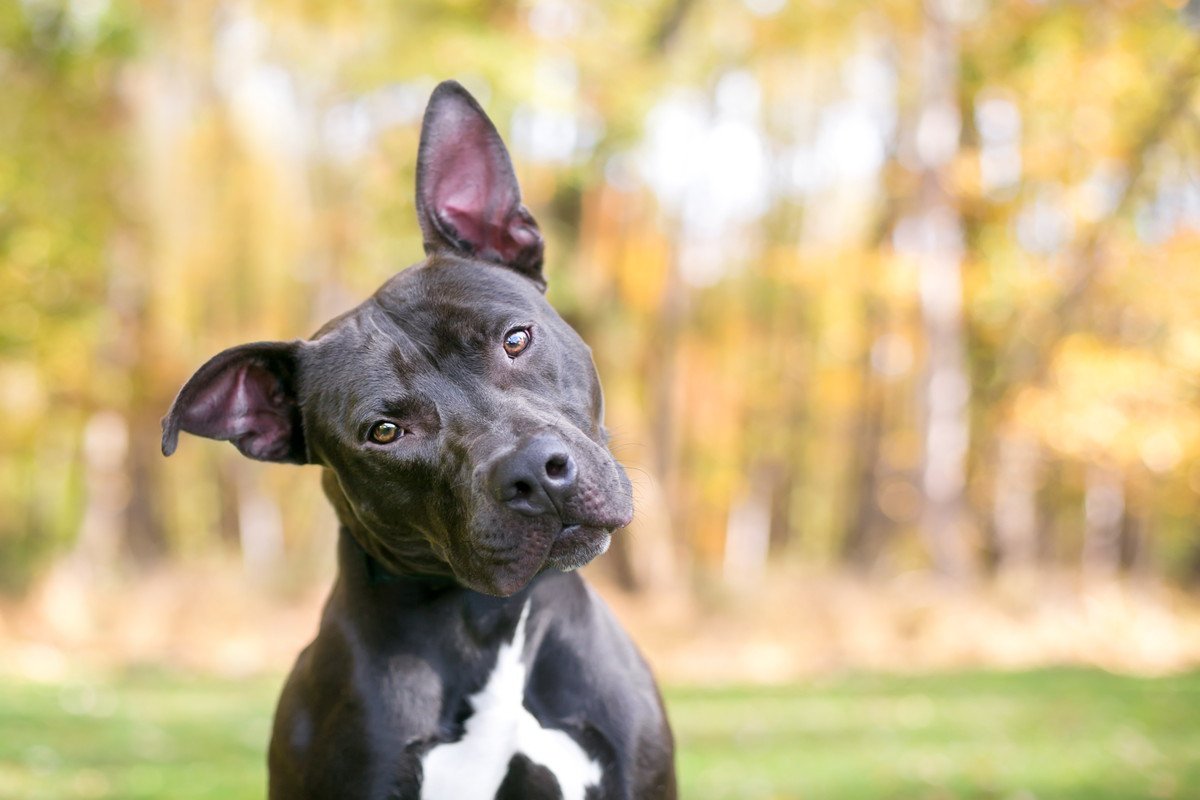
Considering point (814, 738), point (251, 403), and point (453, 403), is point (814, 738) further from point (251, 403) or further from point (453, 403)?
point (453, 403)

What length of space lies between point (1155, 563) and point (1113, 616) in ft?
36.3

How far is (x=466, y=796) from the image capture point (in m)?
3.00

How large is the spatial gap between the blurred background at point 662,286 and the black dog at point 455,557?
19.3 feet

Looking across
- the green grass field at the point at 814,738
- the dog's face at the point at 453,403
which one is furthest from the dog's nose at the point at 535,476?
the green grass field at the point at 814,738

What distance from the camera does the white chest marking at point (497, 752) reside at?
2.99 m

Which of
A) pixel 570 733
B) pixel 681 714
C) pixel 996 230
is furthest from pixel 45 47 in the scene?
pixel 996 230

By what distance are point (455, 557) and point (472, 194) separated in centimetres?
117

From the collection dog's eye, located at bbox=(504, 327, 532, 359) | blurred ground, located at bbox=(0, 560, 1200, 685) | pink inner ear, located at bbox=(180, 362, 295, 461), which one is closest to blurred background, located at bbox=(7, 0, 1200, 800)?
blurred ground, located at bbox=(0, 560, 1200, 685)

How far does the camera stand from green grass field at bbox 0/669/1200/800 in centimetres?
669

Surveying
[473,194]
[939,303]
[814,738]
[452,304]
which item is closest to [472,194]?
[473,194]

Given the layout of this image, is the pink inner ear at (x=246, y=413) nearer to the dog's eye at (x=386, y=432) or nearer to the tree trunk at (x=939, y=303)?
the dog's eye at (x=386, y=432)

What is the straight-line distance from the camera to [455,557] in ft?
9.47

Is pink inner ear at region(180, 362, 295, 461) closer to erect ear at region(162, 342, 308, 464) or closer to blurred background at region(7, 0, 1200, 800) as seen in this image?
erect ear at region(162, 342, 308, 464)

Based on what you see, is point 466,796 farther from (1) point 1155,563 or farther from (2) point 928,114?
(1) point 1155,563
